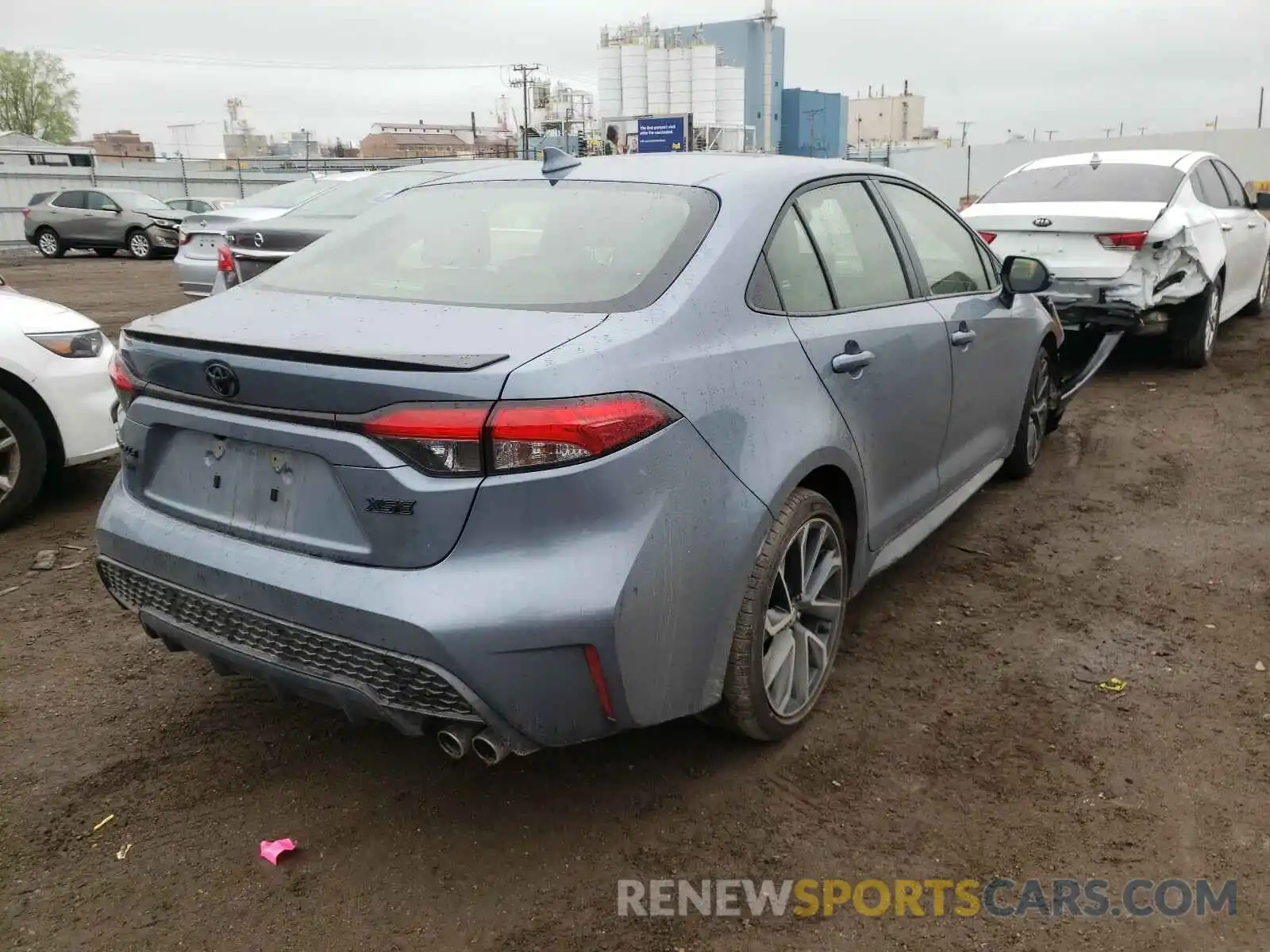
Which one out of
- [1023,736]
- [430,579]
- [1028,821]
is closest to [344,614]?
[430,579]

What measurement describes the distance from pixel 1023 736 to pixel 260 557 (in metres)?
2.18

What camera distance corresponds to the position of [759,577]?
99.2 inches

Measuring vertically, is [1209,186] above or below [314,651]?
above

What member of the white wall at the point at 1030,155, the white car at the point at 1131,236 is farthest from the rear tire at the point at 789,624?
the white wall at the point at 1030,155

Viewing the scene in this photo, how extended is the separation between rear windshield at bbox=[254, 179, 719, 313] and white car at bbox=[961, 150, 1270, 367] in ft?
16.3

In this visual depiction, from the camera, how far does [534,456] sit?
2070mm

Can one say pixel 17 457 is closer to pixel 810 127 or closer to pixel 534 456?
pixel 534 456

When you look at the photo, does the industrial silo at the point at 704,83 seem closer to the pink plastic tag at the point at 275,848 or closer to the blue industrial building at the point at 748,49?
the blue industrial building at the point at 748,49

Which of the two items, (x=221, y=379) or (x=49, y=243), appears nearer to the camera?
(x=221, y=379)

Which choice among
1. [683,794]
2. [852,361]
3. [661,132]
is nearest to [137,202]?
[852,361]

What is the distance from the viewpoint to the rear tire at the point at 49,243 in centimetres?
2328

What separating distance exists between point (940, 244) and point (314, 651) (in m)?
2.90

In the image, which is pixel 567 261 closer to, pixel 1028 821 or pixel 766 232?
pixel 766 232

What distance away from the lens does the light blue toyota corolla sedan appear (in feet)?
6.84
